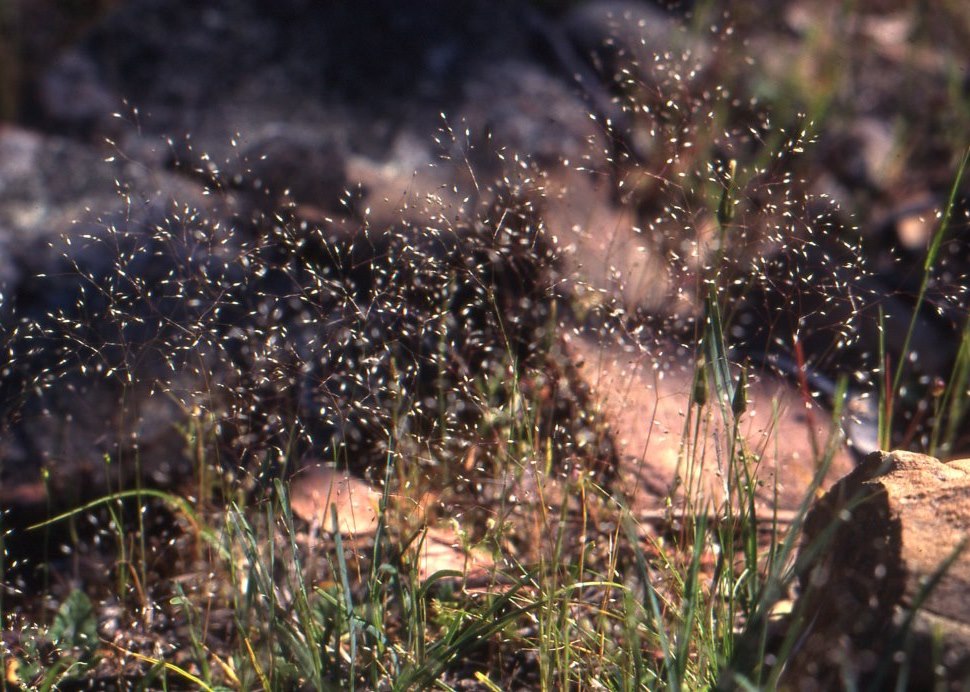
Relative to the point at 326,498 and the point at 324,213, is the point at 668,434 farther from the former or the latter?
the point at 324,213

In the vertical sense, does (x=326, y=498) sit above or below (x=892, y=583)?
below

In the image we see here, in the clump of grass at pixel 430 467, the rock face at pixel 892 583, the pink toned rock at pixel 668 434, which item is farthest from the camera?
the pink toned rock at pixel 668 434

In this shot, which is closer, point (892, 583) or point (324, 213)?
point (892, 583)

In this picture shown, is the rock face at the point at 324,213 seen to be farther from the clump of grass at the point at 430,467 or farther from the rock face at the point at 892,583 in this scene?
the rock face at the point at 892,583

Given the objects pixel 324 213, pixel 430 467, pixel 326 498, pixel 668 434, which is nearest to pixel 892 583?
pixel 668 434

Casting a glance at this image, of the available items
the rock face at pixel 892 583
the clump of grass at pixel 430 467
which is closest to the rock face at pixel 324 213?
the clump of grass at pixel 430 467

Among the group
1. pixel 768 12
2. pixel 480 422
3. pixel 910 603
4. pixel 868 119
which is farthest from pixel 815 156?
pixel 910 603

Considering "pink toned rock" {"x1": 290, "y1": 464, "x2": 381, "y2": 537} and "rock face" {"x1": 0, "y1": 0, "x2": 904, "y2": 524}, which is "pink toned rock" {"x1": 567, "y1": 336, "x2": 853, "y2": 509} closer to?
"rock face" {"x1": 0, "y1": 0, "x2": 904, "y2": 524}

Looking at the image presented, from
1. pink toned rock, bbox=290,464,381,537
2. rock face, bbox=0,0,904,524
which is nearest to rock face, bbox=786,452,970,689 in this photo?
rock face, bbox=0,0,904,524
